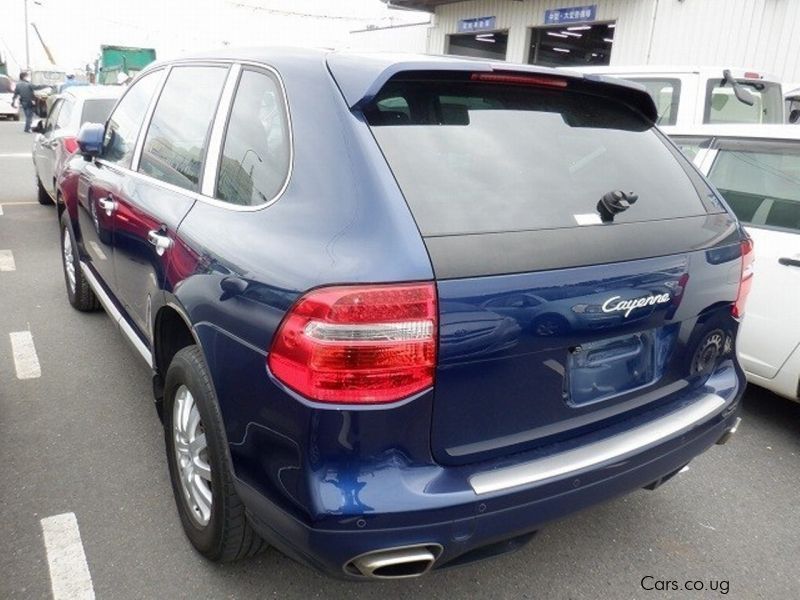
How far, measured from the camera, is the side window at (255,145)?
204cm

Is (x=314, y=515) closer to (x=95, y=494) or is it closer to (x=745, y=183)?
(x=95, y=494)

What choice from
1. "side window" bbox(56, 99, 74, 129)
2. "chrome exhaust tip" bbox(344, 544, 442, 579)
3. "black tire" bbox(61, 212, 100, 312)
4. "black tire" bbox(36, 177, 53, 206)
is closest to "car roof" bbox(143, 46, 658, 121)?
"chrome exhaust tip" bbox(344, 544, 442, 579)

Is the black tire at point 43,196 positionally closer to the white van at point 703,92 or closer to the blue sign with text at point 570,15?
the white van at point 703,92

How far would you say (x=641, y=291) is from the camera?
200cm

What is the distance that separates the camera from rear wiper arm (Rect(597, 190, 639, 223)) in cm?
206

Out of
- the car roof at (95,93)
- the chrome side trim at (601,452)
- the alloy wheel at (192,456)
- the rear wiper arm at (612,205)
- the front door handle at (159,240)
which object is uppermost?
the rear wiper arm at (612,205)

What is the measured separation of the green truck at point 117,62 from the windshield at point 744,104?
26244 mm

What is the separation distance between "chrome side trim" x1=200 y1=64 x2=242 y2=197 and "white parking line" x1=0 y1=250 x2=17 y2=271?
4664 mm

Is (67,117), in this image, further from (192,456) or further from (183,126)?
(192,456)

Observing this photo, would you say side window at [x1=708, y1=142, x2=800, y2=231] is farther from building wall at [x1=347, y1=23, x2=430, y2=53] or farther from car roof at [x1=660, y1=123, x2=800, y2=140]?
building wall at [x1=347, y1=23, x2=430, y2=53]

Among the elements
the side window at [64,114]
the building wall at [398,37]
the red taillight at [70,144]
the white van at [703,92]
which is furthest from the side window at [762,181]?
the building wall at [398,37]

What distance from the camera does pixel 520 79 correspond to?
2.15 meters

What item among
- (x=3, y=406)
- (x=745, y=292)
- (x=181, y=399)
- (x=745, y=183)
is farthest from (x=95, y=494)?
(x=745, y=183)

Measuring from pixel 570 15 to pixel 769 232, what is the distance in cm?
1282
